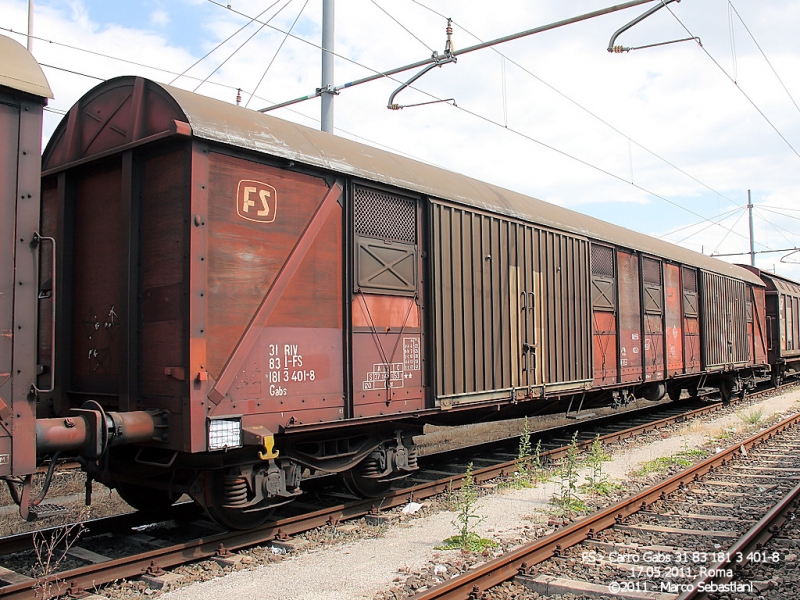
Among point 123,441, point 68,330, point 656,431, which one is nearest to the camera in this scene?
point 123,441

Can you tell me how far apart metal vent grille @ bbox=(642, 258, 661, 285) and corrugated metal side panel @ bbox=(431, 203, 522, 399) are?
17.7ft

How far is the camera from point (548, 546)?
571cm

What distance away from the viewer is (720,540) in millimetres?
6176

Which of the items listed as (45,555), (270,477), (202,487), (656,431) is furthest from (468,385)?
(656,431)

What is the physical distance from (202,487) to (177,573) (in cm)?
78

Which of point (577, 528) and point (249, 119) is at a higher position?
point (249, 119)

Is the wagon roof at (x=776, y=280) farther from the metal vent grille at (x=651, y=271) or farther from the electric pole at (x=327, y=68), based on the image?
the electric pole at (x=327, y=68)

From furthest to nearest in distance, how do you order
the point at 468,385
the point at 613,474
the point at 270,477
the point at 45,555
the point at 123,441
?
the point at 613,474, the point at 468,385, the point at 270,477, the point at 45,555, the point at 123,441

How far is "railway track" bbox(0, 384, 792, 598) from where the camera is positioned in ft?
15.9

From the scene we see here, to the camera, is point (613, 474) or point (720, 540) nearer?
point (720, 540)

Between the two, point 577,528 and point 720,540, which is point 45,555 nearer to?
point 577,528

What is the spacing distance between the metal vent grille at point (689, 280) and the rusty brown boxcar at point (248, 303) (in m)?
8.44

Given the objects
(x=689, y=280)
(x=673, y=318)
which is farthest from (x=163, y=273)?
(x=689, y=280)

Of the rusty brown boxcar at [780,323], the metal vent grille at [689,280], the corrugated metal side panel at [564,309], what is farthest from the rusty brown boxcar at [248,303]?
the rusty brown boxcar at [780,323]
